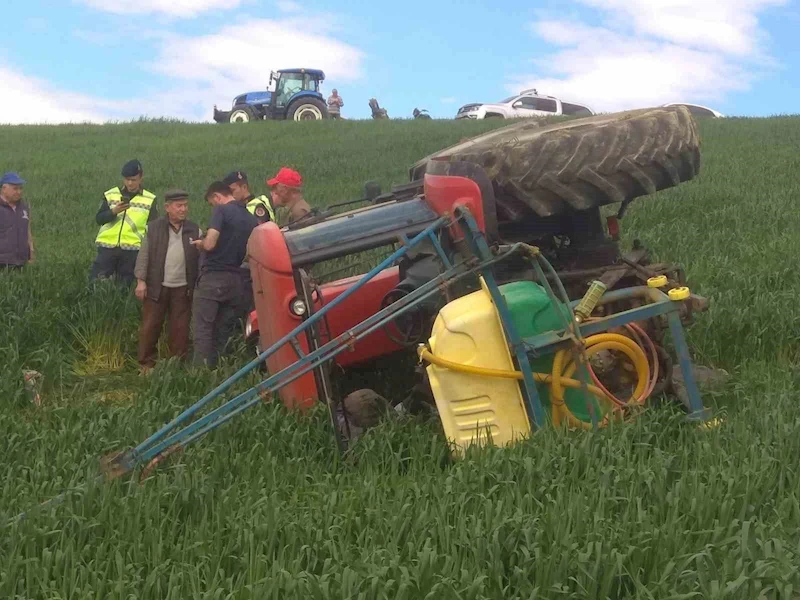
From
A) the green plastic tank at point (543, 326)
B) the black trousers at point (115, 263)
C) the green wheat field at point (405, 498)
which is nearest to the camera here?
the green wheat field at point (405, 498)

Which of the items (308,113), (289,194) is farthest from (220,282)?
(308,113)

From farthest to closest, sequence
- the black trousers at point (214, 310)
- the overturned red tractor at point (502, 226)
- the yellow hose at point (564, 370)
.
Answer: the black trousers at point (214, 310), the overturned red tractor at point (502, 226), the yellow hose at point (564, 370)

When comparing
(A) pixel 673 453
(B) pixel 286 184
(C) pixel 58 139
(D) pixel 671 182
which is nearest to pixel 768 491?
(A) pixel 673 453

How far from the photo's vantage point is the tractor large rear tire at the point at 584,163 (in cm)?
411

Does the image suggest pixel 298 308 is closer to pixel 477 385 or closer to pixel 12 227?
pixel 477 385

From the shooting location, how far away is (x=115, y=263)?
26.2 feet

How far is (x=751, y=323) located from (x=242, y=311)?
141 inches

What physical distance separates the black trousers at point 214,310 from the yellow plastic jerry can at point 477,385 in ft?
9.39

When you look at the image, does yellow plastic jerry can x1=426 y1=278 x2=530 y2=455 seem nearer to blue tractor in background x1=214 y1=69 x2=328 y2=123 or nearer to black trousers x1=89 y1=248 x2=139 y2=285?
black trousers x1=89 y1=248 x2=139 y2=285

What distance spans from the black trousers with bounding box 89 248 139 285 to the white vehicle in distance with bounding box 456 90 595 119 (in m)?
20.5

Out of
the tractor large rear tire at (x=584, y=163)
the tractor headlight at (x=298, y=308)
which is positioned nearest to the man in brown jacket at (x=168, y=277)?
the tractor headlight at (x=298, y=308)

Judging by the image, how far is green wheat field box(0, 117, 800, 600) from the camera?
2.67 metres

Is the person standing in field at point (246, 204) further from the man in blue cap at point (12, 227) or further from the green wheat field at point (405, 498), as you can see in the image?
the man in blue cap at point (12, 227)

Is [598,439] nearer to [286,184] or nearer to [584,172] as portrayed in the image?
[584,172]
